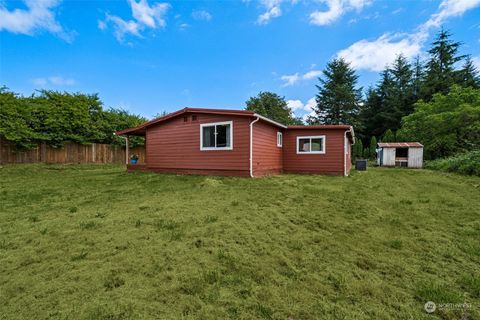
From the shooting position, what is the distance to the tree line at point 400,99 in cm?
2153

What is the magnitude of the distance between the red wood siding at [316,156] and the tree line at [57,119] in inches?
552

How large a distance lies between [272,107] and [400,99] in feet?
59.9

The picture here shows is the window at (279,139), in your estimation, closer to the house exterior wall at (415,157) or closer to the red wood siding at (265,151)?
the red wood siding at (265,151)

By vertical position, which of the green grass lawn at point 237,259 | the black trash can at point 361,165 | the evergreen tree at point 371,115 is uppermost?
the evergreen tree at point 371,115

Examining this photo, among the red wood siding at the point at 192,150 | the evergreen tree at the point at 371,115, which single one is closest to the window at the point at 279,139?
the red wood siding at the point at 192,150

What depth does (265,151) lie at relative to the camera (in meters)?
10.1

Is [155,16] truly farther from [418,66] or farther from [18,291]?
[418,66]

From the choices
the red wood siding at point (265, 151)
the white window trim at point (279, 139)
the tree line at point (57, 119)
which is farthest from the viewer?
the tree line at point (57, 119)

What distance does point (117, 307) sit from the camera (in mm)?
1964

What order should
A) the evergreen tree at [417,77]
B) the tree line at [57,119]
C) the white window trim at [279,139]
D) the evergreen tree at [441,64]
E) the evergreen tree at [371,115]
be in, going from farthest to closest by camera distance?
the evergreen tree at [371,115] → the evergreen tree at [417,77] → the evergreen tree at [441,64] → the tree line at [57,119] → the white window trim at [279,139]

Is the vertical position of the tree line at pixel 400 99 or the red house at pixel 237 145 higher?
the tree line at pixel 400 99

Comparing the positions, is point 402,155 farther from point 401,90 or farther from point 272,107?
point 272,107

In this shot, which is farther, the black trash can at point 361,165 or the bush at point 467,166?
the black trash can at point 361,165

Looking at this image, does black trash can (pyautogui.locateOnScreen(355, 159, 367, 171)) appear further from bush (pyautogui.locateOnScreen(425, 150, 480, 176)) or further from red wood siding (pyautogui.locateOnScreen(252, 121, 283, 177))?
red wood siding (pyautogui.locateOnScreen(252, 121, 283, 177))
